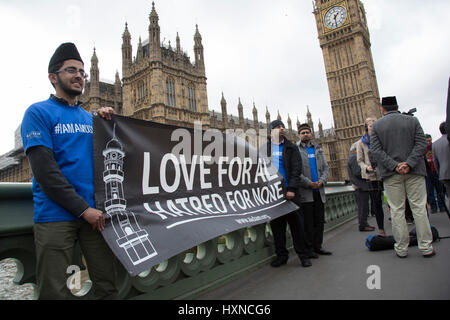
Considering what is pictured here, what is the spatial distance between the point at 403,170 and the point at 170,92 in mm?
27900

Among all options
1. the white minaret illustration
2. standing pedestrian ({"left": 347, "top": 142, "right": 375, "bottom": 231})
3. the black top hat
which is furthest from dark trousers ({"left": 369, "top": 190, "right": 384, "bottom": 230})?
the white minaret illustration

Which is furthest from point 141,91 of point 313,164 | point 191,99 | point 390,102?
point 390,102

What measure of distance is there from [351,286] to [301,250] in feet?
3.00

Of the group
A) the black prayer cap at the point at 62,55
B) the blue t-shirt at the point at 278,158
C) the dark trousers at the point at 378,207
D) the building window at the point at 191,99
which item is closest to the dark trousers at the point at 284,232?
the blue t-shirt at the point at 278,158

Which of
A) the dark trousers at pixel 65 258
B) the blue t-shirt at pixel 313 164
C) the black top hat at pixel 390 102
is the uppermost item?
the black top hat at pixel 390 102

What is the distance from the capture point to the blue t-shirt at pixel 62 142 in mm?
1438

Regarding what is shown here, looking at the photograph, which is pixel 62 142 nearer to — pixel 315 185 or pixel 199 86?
pixel 315 185

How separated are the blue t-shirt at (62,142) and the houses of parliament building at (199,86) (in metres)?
24.8

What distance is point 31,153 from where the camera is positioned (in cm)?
142

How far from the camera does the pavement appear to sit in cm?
208

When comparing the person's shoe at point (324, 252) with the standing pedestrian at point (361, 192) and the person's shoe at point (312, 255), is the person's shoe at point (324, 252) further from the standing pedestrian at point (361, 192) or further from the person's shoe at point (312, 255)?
the standing pedestrian at point (361, 192)

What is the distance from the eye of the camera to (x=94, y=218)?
1489mm
